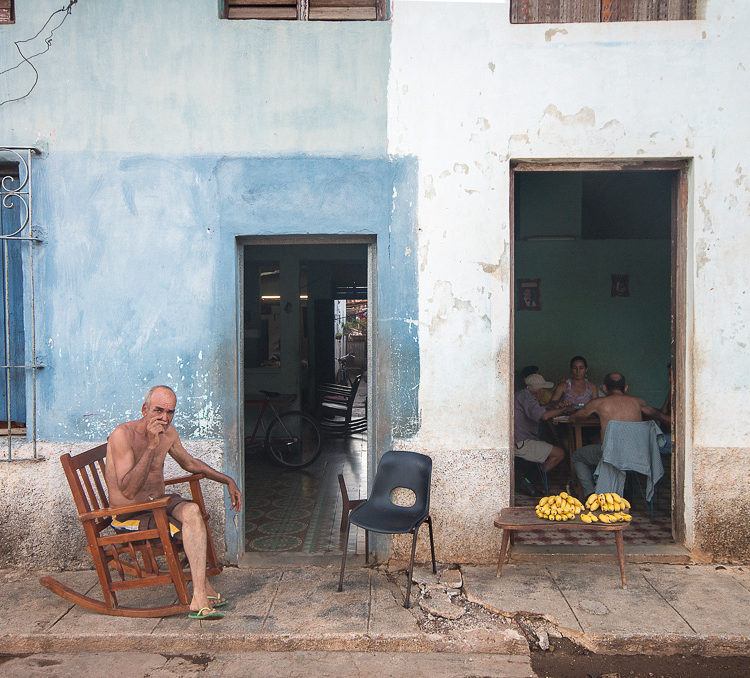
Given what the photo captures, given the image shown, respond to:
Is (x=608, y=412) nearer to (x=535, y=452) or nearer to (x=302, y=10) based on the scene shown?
(x=535, y=452)

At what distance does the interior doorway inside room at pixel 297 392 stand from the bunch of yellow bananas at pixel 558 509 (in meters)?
1.80

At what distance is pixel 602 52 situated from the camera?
16.2ft

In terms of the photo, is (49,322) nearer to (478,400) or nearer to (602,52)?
(478,400)

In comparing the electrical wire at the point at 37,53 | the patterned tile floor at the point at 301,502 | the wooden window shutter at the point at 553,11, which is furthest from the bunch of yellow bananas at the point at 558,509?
the electrical wire at the point at 37,53

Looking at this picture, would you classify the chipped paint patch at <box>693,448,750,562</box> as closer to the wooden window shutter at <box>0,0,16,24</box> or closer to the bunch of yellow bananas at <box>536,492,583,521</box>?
the bunch of yellow bananas at <box>536,492,583,521</box>

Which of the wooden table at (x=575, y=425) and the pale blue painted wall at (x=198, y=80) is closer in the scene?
the pale blue painted wall at (x=198, y=80)

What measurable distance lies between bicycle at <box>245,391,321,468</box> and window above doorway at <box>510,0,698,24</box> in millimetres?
5585

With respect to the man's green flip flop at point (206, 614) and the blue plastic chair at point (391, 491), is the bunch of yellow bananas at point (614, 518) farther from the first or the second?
the man's green flip flop at point (206, 614)

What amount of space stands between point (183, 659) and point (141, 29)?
445 cm

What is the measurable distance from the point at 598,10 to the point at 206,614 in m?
5.21

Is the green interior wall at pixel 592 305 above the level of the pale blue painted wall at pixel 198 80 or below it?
below

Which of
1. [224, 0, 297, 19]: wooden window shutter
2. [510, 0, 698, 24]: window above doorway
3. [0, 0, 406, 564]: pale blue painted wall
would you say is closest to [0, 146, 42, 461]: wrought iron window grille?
[0, 0, 406, 564]: pale blue painted wall

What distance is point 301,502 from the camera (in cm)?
698

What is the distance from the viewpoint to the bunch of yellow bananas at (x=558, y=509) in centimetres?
455
